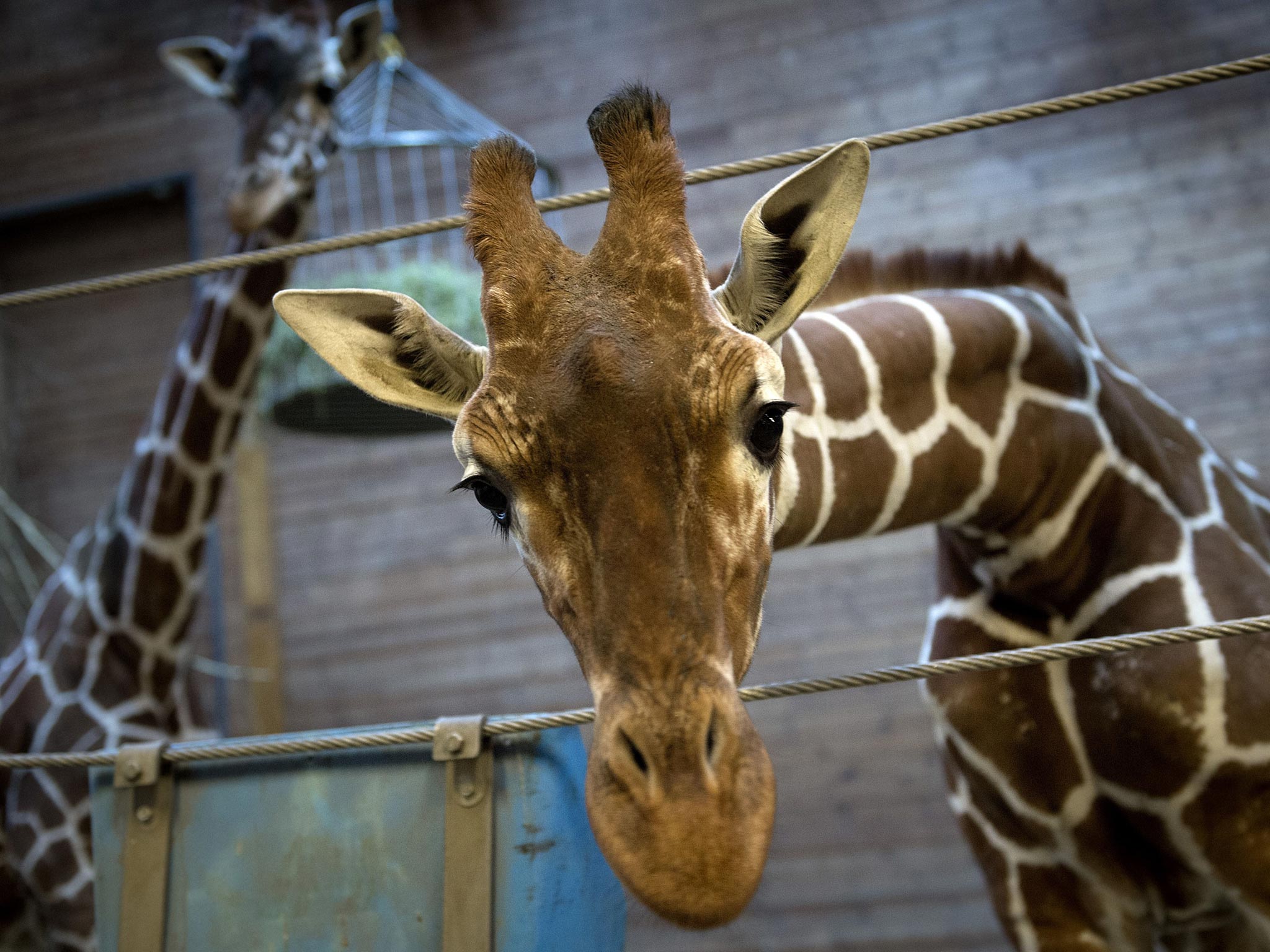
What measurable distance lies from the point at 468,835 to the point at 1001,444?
3.21 ft

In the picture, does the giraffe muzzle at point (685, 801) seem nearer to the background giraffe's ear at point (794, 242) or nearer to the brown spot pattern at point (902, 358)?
the background giraffe's ear at point (794, 242)

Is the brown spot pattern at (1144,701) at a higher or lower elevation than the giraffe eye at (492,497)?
lower

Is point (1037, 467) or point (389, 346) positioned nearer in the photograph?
point (389, 346)

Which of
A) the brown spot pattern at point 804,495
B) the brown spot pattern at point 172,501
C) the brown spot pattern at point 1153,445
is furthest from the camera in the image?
the brown spot pattern at point 172,501

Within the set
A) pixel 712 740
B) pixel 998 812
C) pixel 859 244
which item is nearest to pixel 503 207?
pixel 712 740

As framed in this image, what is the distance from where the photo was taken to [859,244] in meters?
4.27

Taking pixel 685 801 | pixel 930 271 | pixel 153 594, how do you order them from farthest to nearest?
pixel 153 594 → pixel 930 271 → pixel 685 801

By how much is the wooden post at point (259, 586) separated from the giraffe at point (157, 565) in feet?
6.01

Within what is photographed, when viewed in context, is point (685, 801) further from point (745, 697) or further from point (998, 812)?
point (998, 812)

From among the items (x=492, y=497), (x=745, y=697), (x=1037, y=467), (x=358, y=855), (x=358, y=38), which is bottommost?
(x=358, y=855)

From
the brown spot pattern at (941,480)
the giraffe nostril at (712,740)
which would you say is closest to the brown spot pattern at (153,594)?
the brown spot pattern at (941,480)

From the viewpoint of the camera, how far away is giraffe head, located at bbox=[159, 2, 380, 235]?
2.71 metres

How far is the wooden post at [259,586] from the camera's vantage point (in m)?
4.63

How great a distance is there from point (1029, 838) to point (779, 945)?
2.41 metres
